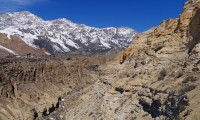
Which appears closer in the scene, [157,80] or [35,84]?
[157,80]

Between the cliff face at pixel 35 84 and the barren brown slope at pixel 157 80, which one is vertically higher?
the barren brown slope at pixel 157 80

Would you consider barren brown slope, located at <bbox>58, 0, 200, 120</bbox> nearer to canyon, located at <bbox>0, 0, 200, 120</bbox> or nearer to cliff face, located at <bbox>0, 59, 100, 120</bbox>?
canyon, located at <bbox>0, 0, 200, 120</bbox>

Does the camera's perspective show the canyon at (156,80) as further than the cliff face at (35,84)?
No

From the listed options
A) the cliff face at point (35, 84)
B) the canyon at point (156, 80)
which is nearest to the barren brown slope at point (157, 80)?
the canyon at point (156, 80)

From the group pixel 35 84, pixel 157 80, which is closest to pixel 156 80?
pixel 157 80

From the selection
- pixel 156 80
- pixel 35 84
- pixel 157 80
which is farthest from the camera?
pixel 35 84

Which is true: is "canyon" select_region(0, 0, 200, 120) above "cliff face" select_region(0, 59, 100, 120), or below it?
above

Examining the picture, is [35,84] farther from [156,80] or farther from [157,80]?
[157,80]

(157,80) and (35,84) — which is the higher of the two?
(157,80)

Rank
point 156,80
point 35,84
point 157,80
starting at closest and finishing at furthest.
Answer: point 157,80, point 156,80, point 35,84

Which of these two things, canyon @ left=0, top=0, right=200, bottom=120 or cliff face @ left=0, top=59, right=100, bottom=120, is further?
cliff face @ left=0, top=59, right=100, bottom=120

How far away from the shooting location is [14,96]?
85.8m

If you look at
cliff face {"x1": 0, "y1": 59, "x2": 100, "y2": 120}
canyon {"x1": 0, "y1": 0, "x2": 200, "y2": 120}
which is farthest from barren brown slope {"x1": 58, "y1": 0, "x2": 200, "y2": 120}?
cliff face {"x1": 0, "y1": 59, "x2": 100, "y2": 120}

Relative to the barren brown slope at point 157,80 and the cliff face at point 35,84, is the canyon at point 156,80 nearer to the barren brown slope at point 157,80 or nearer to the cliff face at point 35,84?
the barren brown slope at point 157,80
